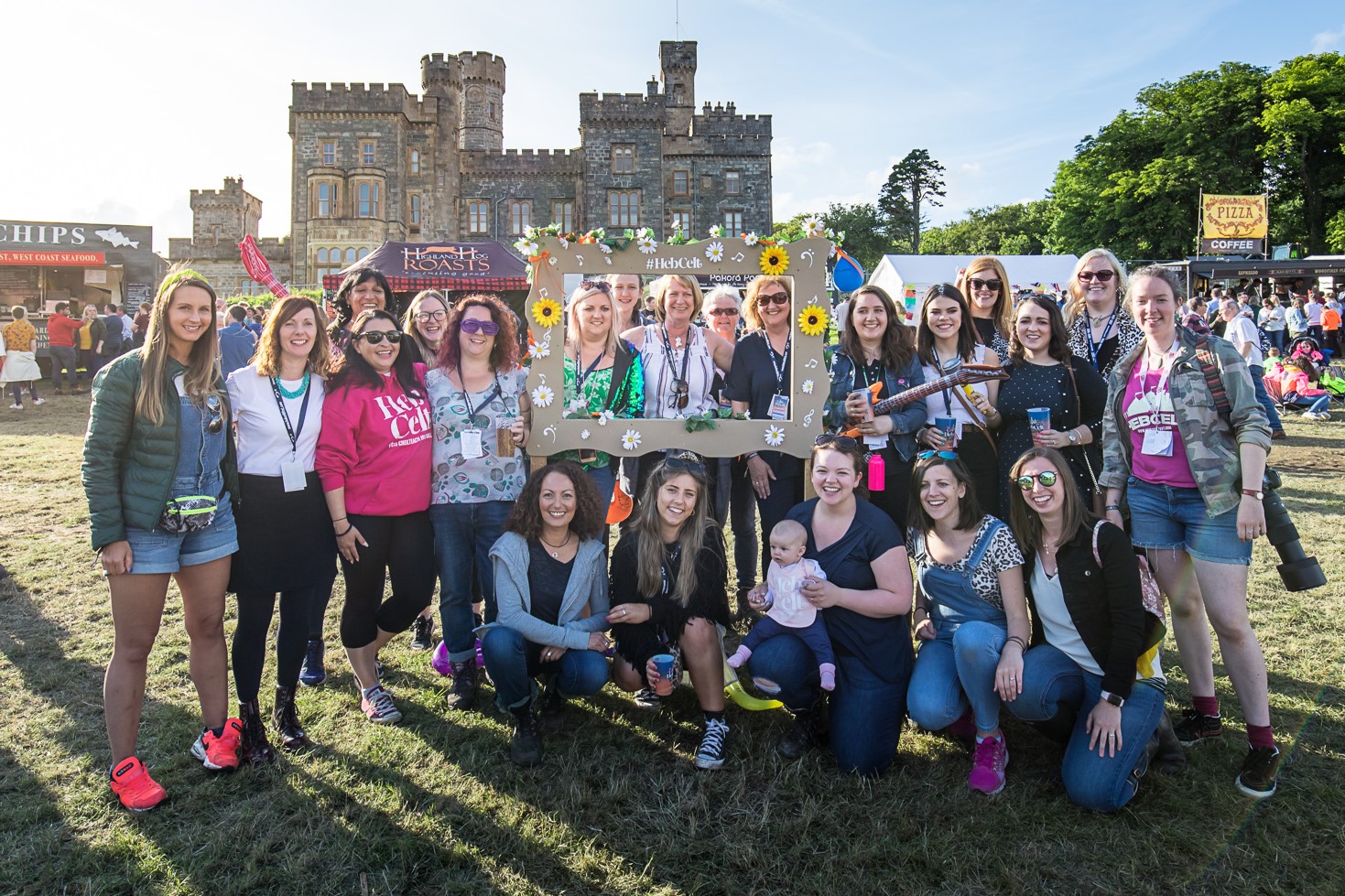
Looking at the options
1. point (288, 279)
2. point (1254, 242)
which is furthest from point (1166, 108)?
point (288, 279)

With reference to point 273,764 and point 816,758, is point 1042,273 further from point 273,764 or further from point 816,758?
point 273,764

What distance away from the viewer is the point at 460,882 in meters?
2.53

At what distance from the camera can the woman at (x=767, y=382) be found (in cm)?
430

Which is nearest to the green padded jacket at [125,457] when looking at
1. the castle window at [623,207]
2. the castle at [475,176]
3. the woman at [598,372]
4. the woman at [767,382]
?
the woman at [598,372]

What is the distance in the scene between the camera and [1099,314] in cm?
403

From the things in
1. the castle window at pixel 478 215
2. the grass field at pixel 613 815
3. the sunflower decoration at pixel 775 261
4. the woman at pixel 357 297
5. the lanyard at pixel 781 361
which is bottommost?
the grass field at pixel 613 815

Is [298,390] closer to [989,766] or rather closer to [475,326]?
[475,326]

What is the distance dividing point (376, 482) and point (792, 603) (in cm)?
183

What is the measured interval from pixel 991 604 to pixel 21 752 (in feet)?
13.1

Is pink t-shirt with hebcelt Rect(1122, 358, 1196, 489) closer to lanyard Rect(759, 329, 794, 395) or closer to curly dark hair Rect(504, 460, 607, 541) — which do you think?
lanyard Rect(759, 329, 794, 395)

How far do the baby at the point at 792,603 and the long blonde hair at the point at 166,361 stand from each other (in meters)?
2.26

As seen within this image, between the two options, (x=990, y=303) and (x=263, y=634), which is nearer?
(x=263, y=634)

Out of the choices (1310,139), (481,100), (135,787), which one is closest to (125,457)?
(135,787)

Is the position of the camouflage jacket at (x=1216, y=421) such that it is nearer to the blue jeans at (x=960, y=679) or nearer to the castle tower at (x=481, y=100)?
the blue jeans at (x=960, y=679)
